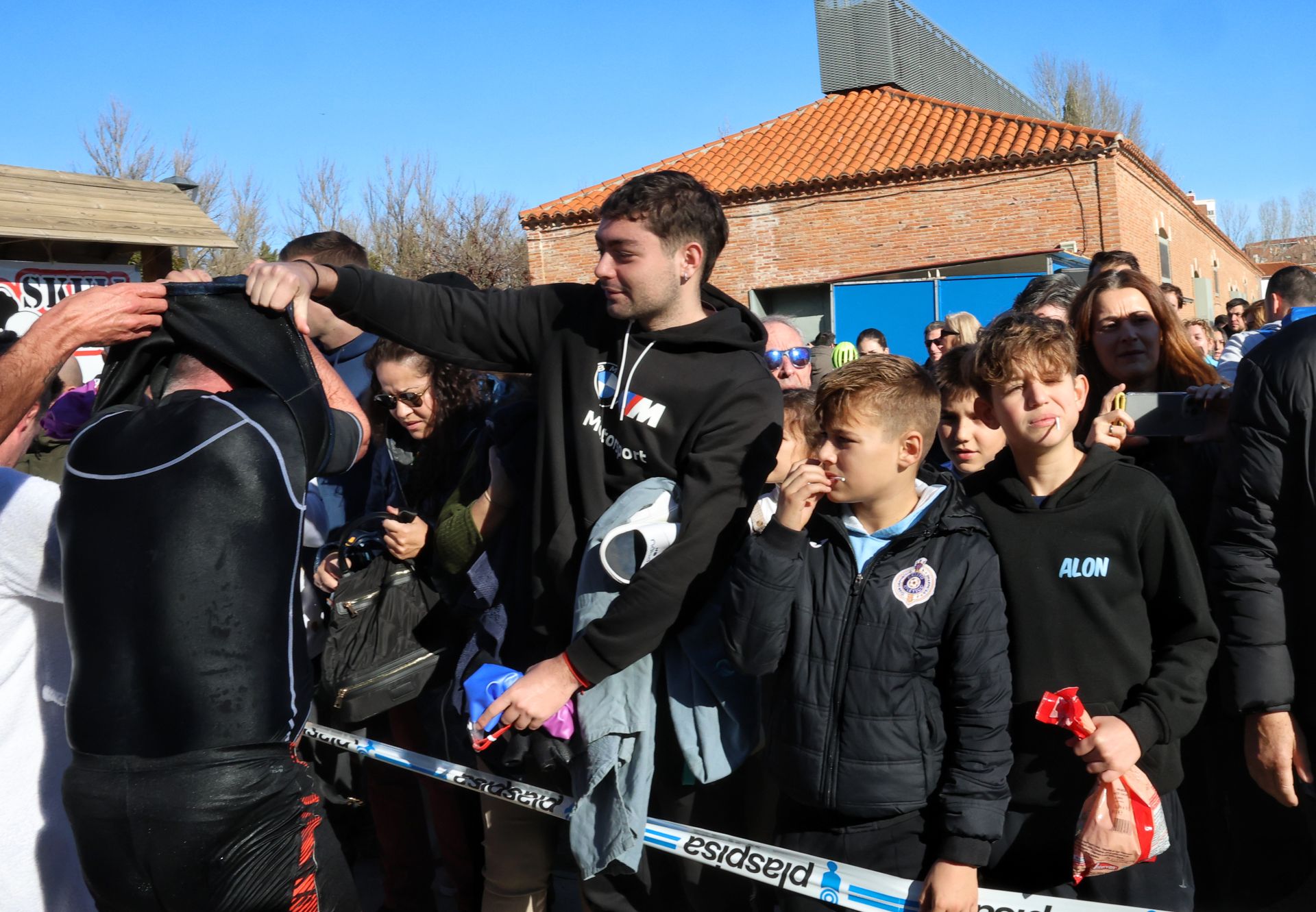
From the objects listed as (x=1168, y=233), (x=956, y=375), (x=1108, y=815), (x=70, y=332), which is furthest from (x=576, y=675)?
(x=1168, y=233)

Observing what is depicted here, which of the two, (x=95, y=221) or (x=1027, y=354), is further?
(x=95, y=221)

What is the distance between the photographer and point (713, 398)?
2.76 m

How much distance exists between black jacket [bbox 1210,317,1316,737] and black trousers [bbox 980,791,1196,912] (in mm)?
395

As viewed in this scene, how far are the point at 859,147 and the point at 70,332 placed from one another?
21.8 m

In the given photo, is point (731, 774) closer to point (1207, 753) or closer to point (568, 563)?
point (568, 563)

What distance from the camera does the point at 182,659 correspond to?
6.77 ft

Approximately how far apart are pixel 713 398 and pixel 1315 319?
1545 millimetres

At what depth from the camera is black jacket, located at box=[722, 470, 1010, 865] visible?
2385 mm

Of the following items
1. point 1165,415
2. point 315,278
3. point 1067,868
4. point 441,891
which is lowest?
point 441,891

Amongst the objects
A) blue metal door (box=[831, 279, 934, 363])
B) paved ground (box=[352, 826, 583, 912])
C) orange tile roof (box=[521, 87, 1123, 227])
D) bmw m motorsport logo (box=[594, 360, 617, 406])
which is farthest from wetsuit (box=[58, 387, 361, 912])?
orange tile roof (box=[521, 87, 1123, 227])

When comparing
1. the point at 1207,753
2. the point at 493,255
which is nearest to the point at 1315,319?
the point at 1207,753

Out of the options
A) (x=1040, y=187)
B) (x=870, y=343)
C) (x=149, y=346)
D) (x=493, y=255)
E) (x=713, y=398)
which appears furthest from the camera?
(x=493, y=255)

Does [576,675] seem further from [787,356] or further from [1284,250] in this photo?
[1284,250]

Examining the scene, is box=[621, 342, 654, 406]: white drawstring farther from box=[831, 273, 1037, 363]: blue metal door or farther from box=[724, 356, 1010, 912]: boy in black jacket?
box=[831, 273, 1037, 363]: blue metal door
